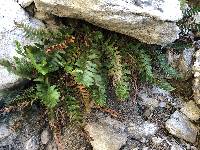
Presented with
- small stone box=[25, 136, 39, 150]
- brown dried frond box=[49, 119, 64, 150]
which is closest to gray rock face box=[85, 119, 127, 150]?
brown dried frond box=[49, 119, 64, 150]

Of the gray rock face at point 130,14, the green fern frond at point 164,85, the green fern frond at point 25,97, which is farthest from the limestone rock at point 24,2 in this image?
the green fern frond at point 164,85

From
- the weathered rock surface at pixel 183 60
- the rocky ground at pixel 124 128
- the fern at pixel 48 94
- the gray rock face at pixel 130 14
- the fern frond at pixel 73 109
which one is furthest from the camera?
the weathered rock surface at pixel 183 60

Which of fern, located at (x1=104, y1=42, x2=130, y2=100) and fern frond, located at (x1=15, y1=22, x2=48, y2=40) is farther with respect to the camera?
fern frond, located at (x1=15, y1=22, x2=48, y2=40)

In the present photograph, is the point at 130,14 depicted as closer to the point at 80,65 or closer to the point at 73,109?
the point at 80,65

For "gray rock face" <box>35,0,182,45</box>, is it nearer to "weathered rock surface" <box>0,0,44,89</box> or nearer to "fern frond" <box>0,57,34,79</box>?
"weathered rock surface" <box>0,0,44,89</box>

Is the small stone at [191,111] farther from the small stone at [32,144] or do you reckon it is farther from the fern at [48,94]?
the small stone at [32,144]

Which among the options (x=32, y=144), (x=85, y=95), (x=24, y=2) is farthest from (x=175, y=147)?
(x=24, y=2)
